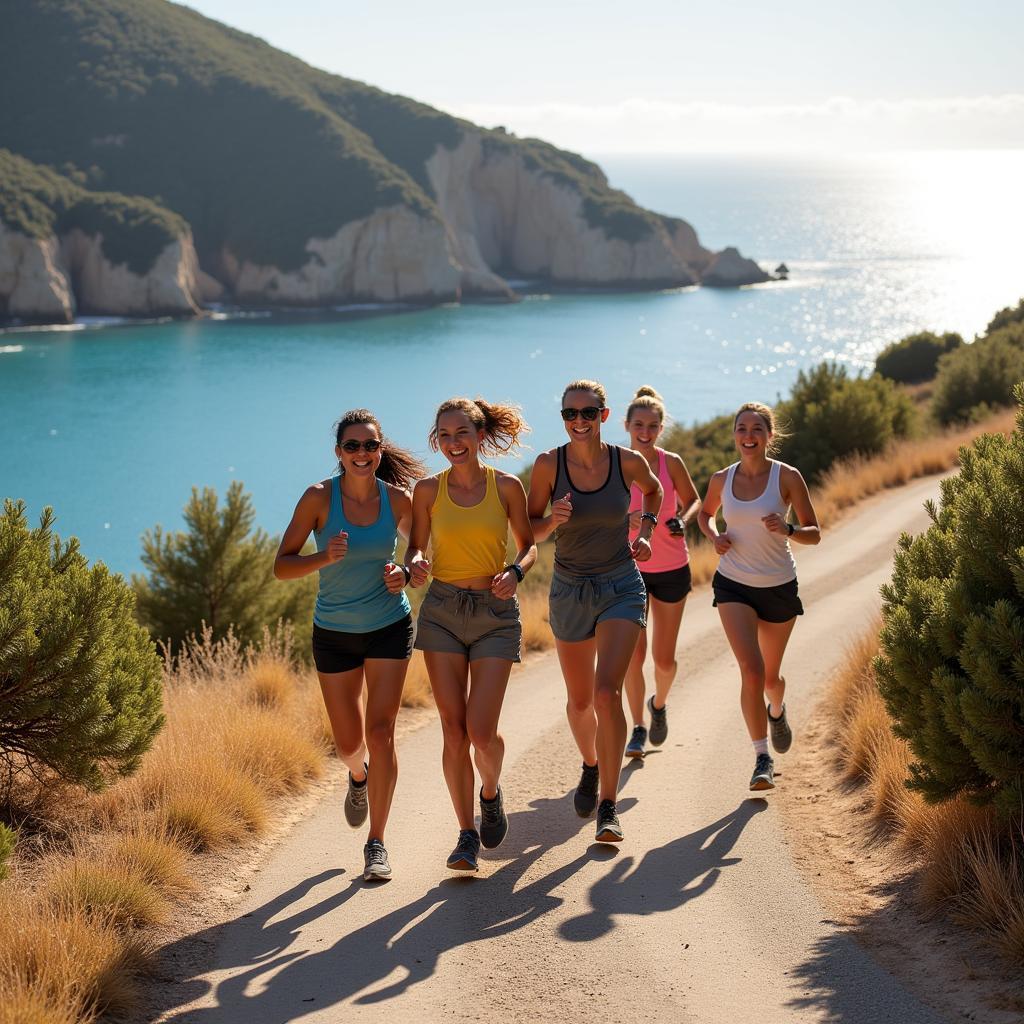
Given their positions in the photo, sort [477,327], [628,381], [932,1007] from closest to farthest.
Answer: [932,1007] → [628,381] → [477,327]

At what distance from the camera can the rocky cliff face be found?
287ft

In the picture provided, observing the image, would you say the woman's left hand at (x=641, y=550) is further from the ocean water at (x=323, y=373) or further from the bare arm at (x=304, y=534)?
the ocean water at (x=323, y=373)

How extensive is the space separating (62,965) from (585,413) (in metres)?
3.38

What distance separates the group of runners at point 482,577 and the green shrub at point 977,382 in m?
22.3

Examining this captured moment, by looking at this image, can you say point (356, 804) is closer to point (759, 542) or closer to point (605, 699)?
point (605, 699)

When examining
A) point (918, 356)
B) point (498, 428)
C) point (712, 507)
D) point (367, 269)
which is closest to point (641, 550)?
point (498, 428)

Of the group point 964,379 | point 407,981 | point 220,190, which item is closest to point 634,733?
point 407,981

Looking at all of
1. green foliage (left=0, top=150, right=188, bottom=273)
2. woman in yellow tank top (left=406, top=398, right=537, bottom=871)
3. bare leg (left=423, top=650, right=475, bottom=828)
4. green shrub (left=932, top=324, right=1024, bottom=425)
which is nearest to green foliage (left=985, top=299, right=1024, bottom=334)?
green shrub (left=932, top=324, right=1024, bottom=425)

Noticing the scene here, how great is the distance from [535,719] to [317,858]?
10.6 feet

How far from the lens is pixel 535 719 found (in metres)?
9.36

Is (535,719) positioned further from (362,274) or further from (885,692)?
(362,274)

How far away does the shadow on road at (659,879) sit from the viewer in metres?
5.38

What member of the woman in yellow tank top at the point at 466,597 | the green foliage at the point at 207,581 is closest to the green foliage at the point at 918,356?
the green foliage at the point at 207,581

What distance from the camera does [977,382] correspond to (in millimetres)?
28375
